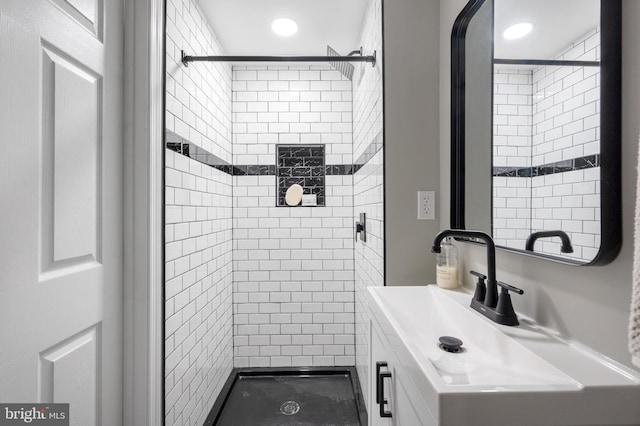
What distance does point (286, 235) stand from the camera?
8.42 feet

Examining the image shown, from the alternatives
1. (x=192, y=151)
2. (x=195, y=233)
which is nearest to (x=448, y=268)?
(x=195, y=233)

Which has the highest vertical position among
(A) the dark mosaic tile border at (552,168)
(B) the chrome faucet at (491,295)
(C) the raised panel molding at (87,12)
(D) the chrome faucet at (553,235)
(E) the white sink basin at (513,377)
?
(C) the raised panel molding at (87,12)

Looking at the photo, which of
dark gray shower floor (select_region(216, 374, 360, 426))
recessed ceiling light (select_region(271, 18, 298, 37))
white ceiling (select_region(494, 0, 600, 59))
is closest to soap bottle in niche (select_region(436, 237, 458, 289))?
white ceiling (select_region(494, 0, 600, 59))

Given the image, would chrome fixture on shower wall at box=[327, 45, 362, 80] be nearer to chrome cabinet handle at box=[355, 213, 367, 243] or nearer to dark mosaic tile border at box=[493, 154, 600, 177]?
chrome cabinet handle at box=[355, 213, 367, 243]

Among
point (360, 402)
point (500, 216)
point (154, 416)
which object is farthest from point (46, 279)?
point (360, 402)

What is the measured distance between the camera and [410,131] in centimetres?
144

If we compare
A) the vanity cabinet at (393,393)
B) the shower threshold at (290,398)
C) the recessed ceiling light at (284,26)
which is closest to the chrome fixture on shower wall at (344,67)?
the recessed ceiling light at (284,26)

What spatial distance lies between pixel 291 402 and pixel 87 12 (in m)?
2.39

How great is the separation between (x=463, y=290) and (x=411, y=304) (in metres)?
0.28

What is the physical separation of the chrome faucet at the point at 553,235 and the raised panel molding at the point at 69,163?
4.86 ft

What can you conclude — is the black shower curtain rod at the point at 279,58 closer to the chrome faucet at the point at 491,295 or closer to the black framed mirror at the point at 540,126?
the black framed mirror at the point at 540,126

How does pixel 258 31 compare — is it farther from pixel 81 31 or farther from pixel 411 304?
pixel 411 304

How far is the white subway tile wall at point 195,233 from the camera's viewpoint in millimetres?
1463

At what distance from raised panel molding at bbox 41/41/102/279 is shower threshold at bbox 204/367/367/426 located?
58.3 inches
